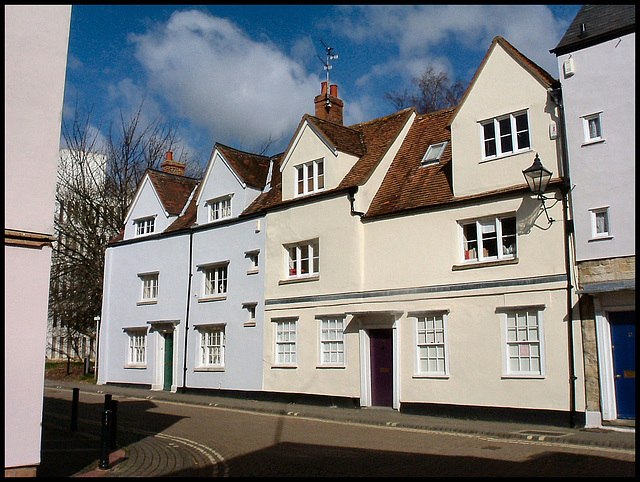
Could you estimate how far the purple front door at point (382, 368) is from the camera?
19.8 m

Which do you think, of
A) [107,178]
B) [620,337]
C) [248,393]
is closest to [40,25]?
[620,337]

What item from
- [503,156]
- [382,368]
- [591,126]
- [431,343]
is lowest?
[382,368]

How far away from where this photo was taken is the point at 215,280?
26.3 metres

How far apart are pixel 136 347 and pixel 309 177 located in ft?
41.0

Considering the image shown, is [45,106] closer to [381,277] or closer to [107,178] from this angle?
[381,277]

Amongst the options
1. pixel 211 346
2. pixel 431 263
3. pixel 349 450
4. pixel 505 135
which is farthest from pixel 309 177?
pixel 349 450

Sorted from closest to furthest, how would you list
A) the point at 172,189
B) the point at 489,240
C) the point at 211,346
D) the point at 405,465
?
the point at 405,465, the point at 489,240, the point at 211,346, the point at 172,189

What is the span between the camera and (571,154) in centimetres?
1605

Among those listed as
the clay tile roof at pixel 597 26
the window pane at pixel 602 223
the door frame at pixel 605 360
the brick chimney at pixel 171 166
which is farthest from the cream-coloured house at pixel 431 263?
the brick chimney at pixel 171 166

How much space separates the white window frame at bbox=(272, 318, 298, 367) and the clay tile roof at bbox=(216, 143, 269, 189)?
6.25 m

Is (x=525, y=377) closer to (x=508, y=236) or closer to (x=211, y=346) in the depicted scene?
(x=508, y=236)

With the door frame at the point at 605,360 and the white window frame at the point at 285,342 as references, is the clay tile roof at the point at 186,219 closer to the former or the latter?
the white window frame at the point at 285,342

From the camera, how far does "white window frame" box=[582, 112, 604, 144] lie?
51.1 ft

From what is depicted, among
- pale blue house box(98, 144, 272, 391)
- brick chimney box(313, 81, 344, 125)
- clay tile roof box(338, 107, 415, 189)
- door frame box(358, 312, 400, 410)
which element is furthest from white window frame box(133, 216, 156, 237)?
door frame box(358, 312, 400, 410)
